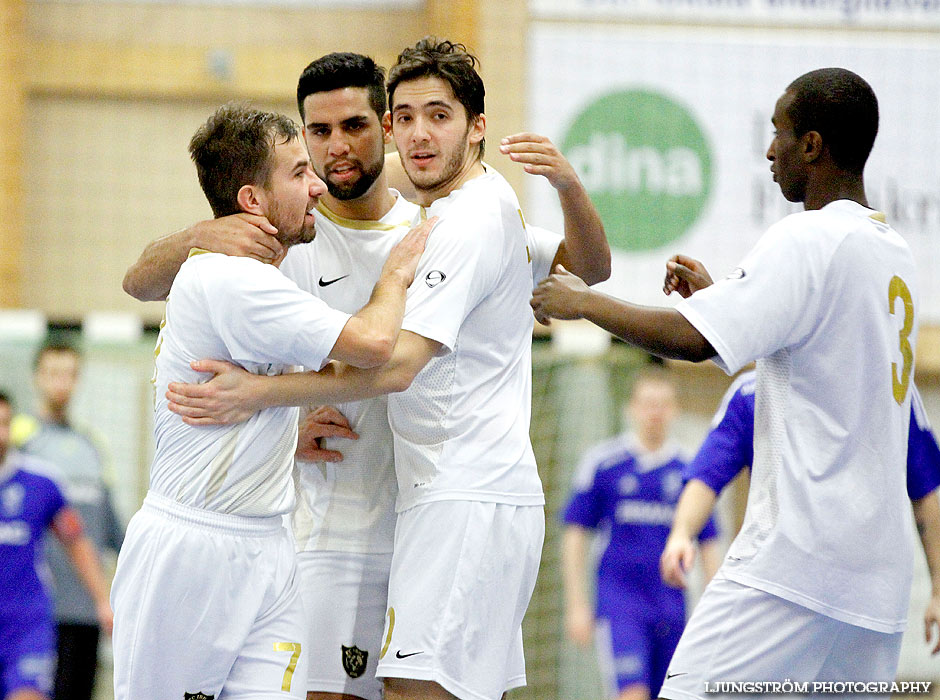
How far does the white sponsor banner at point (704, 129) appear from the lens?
417 inches

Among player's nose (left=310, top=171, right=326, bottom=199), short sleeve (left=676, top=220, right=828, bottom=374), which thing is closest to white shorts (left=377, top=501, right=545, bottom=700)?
short sleeve (left=676, top=220, right=828, bottom=374)

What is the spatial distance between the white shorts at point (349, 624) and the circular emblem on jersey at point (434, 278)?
104 cm

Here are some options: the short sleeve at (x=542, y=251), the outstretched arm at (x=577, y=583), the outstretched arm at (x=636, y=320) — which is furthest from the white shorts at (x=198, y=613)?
the outstretched arm at (x=577, y=583)

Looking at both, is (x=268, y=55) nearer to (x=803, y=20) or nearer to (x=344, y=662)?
(x=803, y=20)

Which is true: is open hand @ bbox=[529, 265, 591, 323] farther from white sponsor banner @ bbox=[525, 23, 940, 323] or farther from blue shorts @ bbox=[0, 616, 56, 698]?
white sponsor banner @ bbox=[525, 23, 940, 323]

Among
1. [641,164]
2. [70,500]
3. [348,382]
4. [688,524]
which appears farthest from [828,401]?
[641,164]

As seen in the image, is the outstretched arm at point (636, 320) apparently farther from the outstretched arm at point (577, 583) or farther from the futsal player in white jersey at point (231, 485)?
the outstretched arm at point (577, 583)

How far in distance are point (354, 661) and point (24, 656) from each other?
168 inches

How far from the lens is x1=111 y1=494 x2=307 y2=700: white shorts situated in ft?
11.1

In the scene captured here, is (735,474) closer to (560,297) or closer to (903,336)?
(903,336)

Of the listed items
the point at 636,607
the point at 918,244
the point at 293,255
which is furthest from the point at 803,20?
the point at 293,255

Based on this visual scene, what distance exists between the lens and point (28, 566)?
7.47 metres

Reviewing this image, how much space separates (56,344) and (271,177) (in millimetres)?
5683

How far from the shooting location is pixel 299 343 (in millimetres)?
3344
